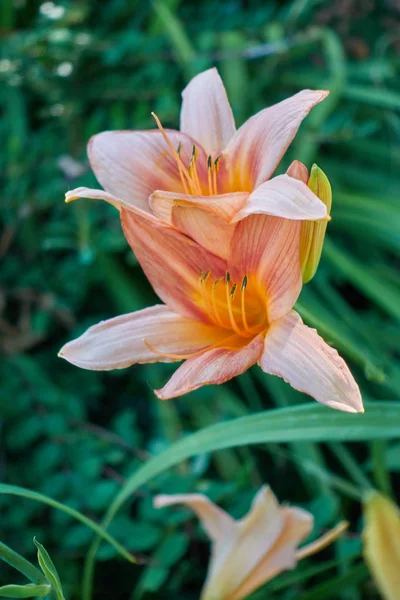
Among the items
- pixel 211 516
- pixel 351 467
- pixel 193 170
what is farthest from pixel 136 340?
pixel 351 467

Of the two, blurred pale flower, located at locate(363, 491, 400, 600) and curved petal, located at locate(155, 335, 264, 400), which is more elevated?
curved petal, located at locate(155, 335, 264, 400)

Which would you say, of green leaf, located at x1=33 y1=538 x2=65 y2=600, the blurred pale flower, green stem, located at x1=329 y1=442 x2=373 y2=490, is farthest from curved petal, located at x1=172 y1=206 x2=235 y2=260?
green stem, located at x1=329 y1=442 x2=373 y2=490

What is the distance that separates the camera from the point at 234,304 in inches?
23.5

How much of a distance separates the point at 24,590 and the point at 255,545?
0.38 meters

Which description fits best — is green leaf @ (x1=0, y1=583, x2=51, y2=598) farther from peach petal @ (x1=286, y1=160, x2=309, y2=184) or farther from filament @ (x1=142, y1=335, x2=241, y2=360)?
peach petal @ (x1=286, y1=160, x2=309, y2=184)

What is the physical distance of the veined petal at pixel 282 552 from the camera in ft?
2.36

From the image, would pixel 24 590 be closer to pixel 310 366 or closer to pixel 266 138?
pixel 310 366

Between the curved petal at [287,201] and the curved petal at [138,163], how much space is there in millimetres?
142

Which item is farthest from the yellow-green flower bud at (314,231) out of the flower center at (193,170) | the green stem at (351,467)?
the green stem at (351,467)

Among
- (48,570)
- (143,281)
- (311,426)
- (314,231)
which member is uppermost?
(314,231)

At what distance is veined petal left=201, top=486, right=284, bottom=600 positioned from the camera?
0.72 metres

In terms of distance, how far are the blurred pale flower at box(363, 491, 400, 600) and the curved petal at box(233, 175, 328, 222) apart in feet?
1.43

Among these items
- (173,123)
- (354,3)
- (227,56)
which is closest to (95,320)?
(173,123)

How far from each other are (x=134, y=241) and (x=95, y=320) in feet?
2.23
